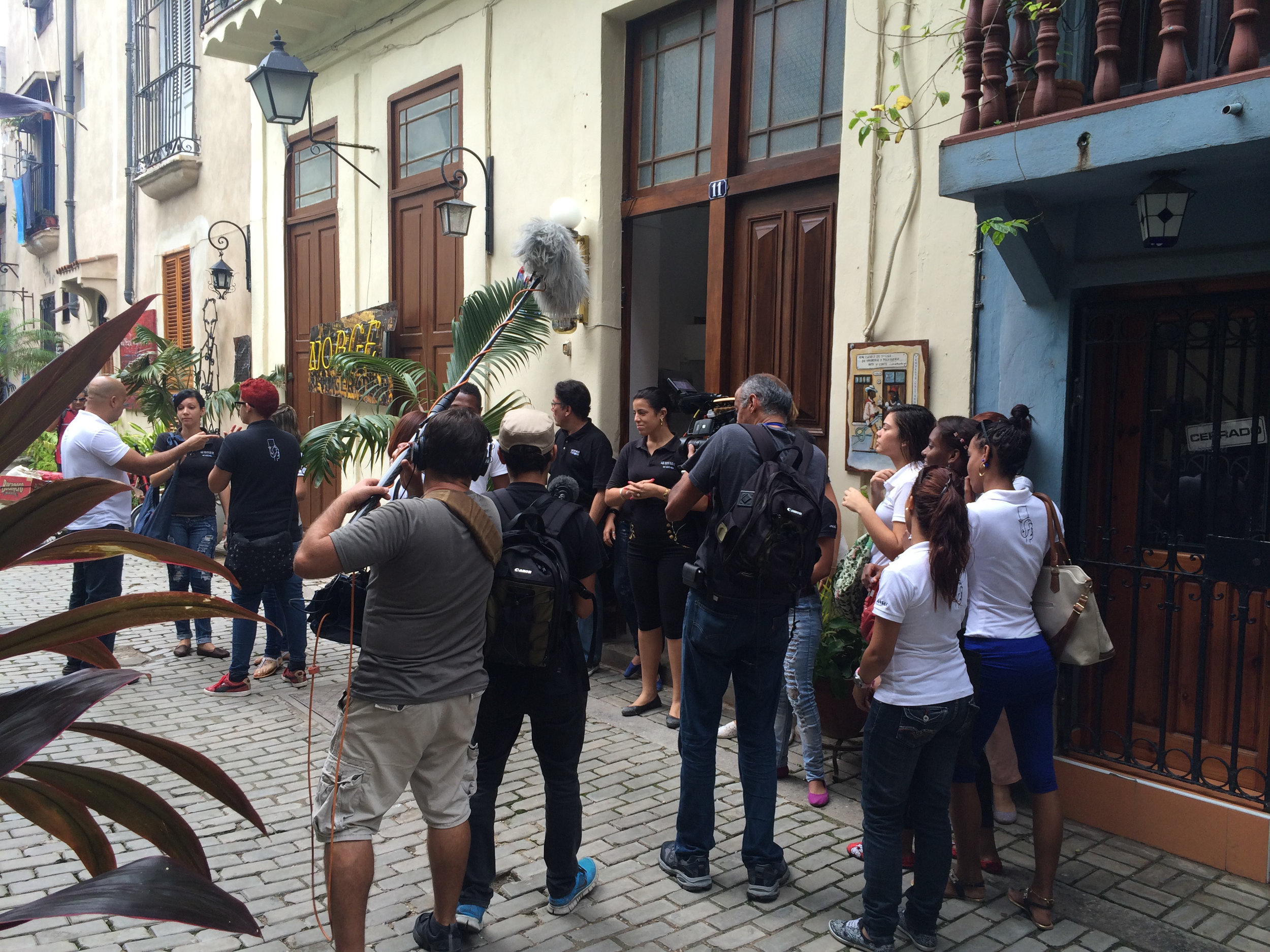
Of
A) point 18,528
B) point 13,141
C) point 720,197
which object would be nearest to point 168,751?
point 18,528

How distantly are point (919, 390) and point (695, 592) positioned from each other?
197cm

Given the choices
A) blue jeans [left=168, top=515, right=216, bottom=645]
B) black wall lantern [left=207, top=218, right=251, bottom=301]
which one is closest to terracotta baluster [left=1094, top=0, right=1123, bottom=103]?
blue jeans [left=168, top=515, right=216, bottom=645]

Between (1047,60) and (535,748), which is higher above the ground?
(1047,60)

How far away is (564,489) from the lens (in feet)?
11.3

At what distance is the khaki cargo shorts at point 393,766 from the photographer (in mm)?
2988

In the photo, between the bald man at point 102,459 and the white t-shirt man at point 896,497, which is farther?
the bald man at point 102,459

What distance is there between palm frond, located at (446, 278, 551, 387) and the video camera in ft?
6.89

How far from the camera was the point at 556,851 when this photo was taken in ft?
11.6

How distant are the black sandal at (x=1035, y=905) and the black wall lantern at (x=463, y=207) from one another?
6.24 metres

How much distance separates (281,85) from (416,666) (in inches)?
286

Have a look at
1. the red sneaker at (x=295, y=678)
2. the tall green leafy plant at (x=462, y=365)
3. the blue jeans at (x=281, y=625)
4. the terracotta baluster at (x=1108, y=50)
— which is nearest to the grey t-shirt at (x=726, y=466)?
the terracotta baluster at (x=1108, y=50)

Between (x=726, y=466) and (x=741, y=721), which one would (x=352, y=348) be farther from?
(x=741, y=721)

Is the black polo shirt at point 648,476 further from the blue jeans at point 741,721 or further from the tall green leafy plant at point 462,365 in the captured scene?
the blue jeans at point 741,721

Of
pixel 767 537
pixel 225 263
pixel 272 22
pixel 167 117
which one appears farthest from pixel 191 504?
pixel 167 117
